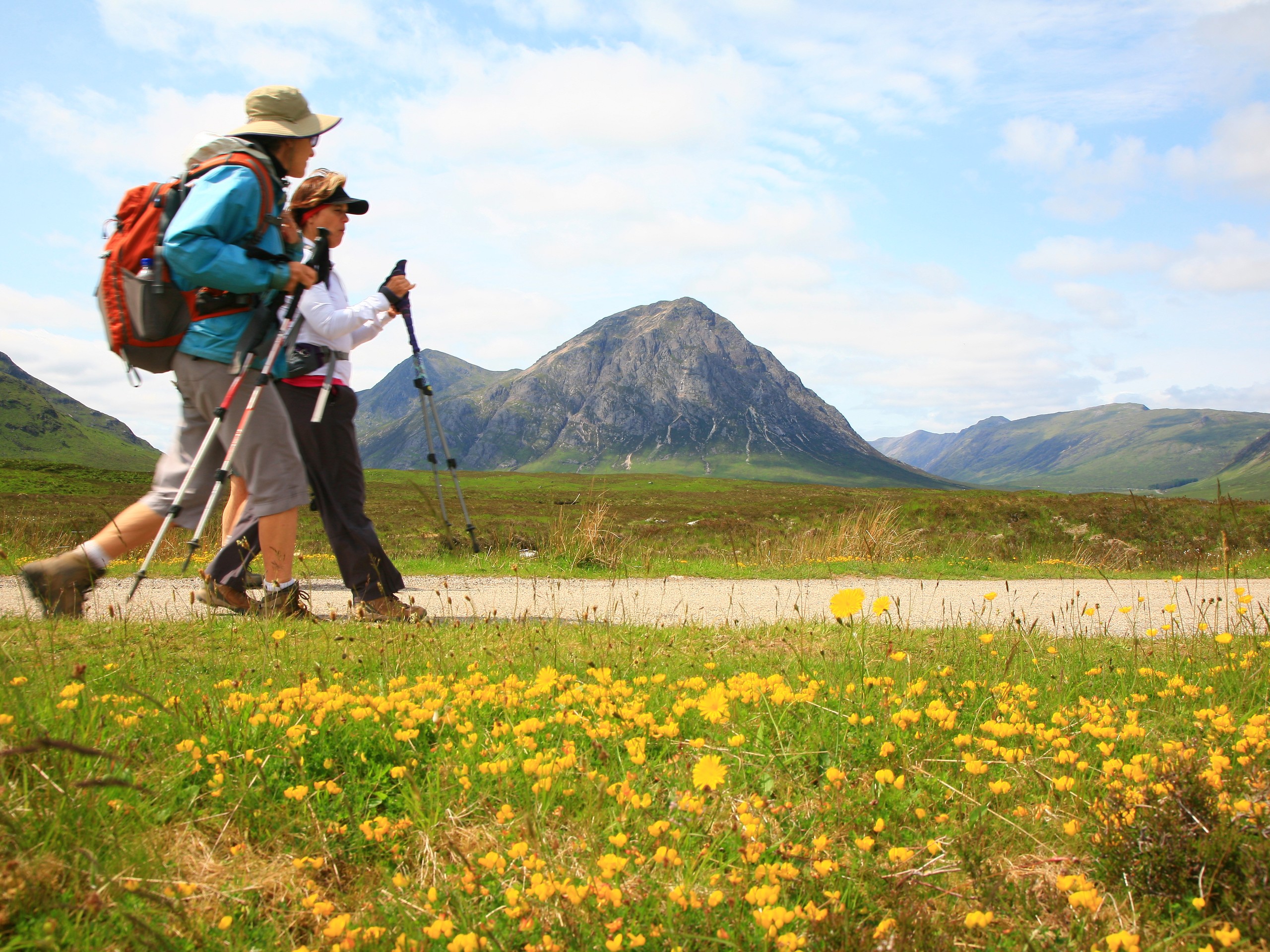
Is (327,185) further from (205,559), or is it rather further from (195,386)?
(205,559)

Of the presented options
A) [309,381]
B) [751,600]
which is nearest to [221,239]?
[309,381]

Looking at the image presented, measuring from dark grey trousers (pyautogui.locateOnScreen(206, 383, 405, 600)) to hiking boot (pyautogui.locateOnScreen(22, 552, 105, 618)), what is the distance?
830 mm

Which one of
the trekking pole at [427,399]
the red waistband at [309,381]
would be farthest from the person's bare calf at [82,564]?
the trekking pole at [427,399]

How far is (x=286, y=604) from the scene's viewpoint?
19.4 ft

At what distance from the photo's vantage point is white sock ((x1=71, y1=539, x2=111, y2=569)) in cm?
550

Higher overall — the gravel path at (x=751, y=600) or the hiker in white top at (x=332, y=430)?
the hiker in white top at (x=332, y=430)

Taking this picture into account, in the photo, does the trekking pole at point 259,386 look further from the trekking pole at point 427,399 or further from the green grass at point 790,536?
the green grass at point 790,536

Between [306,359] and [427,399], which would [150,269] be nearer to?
[306,359]

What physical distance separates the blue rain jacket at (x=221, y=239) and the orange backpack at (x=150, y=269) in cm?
7

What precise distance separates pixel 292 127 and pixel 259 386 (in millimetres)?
1958

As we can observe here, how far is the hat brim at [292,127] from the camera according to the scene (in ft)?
17.8

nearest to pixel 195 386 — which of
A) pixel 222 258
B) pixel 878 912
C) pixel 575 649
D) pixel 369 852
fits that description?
pixel 222 258

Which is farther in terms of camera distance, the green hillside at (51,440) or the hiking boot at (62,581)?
the green hillside at (51,440)

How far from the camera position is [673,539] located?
89.9ft
